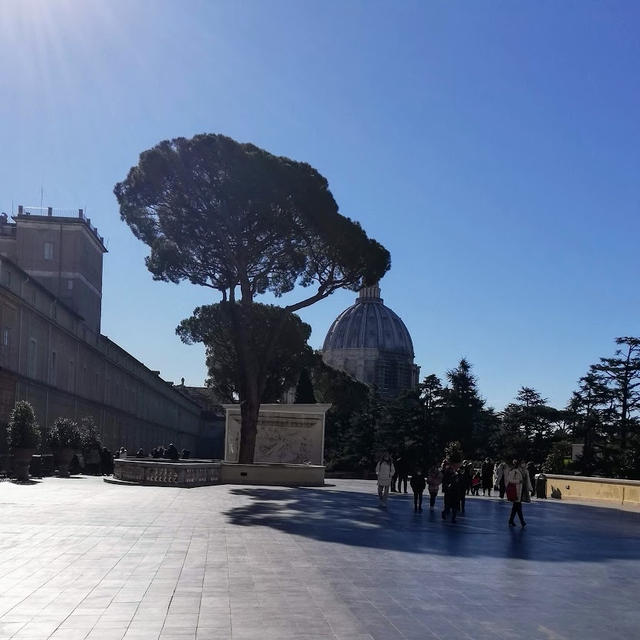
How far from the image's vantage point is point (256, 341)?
138 feet

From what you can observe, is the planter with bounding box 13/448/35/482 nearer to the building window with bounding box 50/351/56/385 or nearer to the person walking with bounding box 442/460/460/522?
the person walking with bounding box 442/460/460/522

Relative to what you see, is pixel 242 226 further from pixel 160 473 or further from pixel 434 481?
pixel 434 481

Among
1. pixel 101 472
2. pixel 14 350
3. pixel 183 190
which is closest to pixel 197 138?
pixel 183 190

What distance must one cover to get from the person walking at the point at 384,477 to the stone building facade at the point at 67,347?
625 inches

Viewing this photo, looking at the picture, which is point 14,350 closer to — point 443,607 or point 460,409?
point 443,607

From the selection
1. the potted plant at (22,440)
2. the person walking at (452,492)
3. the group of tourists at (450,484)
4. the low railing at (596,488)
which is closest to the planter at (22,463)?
the potted plant at (22,440)

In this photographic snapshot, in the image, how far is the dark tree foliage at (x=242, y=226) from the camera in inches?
1158

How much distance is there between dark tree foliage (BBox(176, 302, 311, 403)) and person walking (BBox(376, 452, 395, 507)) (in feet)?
54.2

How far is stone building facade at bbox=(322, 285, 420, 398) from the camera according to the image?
5423 inches

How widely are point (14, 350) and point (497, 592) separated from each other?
28.4 metres

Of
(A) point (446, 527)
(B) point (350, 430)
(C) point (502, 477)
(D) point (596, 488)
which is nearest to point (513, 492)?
(A) point (446, 527)

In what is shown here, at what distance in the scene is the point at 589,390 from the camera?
193 feet

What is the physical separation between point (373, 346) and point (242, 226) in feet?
357

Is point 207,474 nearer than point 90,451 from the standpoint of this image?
Yes
